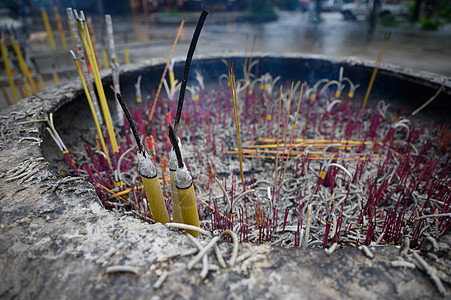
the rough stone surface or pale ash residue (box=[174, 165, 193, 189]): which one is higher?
pale ash residue (box=[174, 165, 193, 189])

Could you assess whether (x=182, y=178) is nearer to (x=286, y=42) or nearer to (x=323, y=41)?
(x=286, y=42)

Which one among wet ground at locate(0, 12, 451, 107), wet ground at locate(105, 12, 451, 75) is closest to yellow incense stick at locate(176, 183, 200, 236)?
wet ground at locate(0, 12, 451, 107)

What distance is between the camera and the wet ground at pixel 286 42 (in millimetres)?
7508

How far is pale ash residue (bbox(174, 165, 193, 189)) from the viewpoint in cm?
129

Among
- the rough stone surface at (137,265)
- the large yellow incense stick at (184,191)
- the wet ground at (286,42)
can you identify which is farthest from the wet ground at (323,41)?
the rough stone surface at (137,265)

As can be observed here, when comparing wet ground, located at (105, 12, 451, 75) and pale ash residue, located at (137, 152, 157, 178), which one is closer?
pale ash residue, located at (137, 152, 157, 178)

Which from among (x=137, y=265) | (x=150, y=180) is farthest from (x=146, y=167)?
(x=137, y=265)

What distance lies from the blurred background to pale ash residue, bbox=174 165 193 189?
10.1 feet

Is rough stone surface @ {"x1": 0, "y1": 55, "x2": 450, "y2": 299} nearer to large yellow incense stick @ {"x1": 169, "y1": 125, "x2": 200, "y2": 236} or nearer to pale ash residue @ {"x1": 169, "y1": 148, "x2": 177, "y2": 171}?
large yellow incense stick @ {"x1": 169, "y1": 125, "x2": 200, "y2": 236}

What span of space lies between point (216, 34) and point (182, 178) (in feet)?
39.4

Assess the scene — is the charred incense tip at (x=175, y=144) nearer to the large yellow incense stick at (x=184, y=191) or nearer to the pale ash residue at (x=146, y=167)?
the large yellow incense stick at (x=184, y=191)

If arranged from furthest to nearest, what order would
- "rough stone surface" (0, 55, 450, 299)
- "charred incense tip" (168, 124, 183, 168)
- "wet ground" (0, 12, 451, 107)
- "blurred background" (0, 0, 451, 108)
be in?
"wet ground" (0, 12, 451, 107) < "blurred background" (0, 0, 451, 108) < "charred incense tip" (168, 124, 183, 168) < "rough stone surface" (0, 55, 450, 299)

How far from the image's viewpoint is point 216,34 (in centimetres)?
1198

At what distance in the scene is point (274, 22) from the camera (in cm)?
1569
